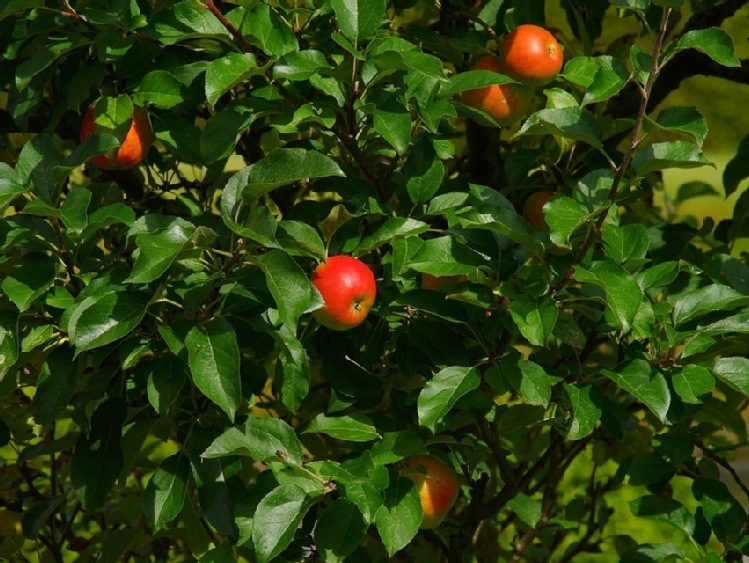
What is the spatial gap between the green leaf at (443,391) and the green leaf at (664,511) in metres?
0.51

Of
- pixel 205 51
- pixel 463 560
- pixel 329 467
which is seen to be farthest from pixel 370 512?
pixel 205 51

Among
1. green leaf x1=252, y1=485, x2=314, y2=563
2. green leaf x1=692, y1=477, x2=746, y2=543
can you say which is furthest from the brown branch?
green leaf x1=692, y1=477, x2=746, y2=543

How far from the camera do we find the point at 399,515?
152 centimetres

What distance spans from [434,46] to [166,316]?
745 millimetres

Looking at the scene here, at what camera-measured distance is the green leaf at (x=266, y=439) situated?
1477 millimetres

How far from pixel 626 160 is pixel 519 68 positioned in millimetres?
494

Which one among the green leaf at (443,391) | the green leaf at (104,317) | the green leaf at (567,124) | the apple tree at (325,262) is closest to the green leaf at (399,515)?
the apple tree at (325,262)

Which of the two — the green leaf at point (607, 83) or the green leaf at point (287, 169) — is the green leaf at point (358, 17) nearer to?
the green leaf at point (287, 169)

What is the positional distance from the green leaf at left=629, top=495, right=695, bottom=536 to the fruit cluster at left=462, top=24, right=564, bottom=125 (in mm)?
737

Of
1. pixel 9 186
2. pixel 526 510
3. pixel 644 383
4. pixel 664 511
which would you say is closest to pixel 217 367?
pixel 9 186

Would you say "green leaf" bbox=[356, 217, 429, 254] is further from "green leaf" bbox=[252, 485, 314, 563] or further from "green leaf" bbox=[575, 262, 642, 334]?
"green leaf" bbox=[252, 485, 314, 563]

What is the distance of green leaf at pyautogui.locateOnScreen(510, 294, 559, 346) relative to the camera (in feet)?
4.63

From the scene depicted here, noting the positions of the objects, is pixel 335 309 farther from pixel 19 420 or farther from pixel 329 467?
pixel 19 420

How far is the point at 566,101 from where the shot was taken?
1.73 metres
